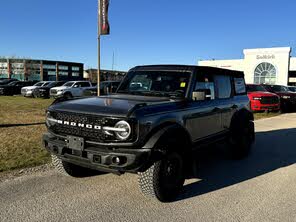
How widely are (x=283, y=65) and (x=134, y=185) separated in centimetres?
5255

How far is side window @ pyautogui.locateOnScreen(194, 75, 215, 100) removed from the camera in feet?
17.4

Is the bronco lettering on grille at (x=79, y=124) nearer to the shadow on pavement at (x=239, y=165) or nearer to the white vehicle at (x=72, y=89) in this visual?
the shadow on pavement at (x=239, y=165)

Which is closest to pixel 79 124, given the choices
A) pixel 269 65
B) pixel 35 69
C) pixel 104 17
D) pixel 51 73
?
pixel 104 17

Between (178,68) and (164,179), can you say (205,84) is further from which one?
(164,179)

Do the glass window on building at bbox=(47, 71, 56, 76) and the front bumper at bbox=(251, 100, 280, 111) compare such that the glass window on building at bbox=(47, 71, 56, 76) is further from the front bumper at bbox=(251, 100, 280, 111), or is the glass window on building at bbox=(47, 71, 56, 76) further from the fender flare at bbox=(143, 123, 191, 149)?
the fender flare at bbox=(143, 123, 191, 149)

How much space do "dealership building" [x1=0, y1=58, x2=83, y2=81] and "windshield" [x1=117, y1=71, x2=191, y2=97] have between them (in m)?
80.6

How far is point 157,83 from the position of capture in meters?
5.45

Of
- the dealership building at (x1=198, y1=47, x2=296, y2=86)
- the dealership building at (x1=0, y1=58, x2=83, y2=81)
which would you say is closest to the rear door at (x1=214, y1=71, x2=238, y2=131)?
the dealership building at (x1=198, y1=47, x2=296, y2=86)

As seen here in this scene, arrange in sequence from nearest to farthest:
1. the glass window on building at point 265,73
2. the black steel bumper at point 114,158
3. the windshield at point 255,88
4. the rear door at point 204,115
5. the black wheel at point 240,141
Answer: the black steel bumper at point 114,158
the rear door at point 204,115
the black wheel at point 240,141
the windshield at point 255,88
the glass window on building at point 265,73

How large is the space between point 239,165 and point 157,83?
2531 mm

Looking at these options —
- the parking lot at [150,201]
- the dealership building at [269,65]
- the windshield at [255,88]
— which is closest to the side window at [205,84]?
the parking lot at [150,201]

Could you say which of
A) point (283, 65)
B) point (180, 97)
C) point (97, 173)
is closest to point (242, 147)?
point (180, 97)

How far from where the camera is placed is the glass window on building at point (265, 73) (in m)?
53.2

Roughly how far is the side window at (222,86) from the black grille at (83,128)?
110 inches
